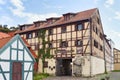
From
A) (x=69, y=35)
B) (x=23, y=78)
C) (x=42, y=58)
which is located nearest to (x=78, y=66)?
(x=69, y=35)

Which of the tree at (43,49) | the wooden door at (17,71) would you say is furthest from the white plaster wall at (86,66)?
the wooden door at (17,71)

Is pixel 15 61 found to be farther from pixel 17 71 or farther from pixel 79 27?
pixel 79 27

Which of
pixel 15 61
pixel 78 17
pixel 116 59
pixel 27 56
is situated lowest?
pixel 116 59

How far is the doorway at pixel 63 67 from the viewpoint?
35.2 meters

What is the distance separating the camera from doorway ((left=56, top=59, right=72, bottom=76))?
3519cm

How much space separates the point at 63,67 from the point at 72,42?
6.23 m

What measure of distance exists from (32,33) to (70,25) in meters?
8.51

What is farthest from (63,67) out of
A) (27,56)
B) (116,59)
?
(116,59)

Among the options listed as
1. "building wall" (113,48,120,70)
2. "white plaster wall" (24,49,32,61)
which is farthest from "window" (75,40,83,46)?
"building wall" (113,48,120,70)

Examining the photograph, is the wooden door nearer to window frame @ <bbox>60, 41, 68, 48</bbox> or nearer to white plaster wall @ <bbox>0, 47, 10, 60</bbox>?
white plaster wall @ <bbox>0, 47, 10, 60</bbox>

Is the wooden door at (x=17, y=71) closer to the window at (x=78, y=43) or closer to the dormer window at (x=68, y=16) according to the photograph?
the window at (x=78, y=43)

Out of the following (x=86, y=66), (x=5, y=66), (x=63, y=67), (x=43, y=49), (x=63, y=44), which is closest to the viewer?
(x=5, y=66)

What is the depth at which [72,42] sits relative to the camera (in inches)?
1282

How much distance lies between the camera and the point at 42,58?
119ft
